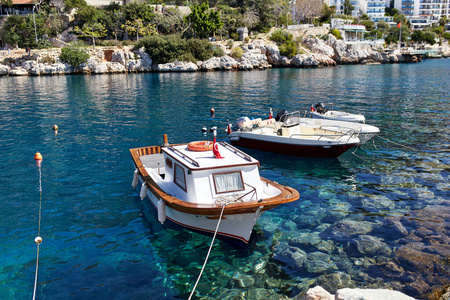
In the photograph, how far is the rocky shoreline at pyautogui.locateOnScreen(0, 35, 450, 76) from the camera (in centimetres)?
7588

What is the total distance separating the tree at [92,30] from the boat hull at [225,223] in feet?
271

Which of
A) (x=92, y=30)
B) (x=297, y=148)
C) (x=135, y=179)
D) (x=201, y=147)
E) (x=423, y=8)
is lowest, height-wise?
(x=135, y=179)

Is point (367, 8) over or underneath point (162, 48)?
over

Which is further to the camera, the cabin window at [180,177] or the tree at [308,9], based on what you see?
the tree at [308,9]

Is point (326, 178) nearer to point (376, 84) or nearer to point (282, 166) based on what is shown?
point (282, 166)

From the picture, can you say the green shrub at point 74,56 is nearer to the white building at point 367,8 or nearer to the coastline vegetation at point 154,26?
the coastline vegetation at point 154,26

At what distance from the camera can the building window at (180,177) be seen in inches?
478

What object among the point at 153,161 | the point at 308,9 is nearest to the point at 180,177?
the point at 153,161

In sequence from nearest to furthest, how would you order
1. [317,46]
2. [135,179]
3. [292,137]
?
[135,179] < [292,137] < [317,46]

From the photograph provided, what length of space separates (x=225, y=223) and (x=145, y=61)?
74.3m

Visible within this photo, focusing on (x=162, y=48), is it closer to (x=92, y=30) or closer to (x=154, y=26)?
(x=154, y=26)

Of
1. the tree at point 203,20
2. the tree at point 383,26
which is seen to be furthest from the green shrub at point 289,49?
the tree at point 383,26

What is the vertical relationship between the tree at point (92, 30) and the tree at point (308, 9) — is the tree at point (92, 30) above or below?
below

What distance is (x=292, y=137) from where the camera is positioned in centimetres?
2064
